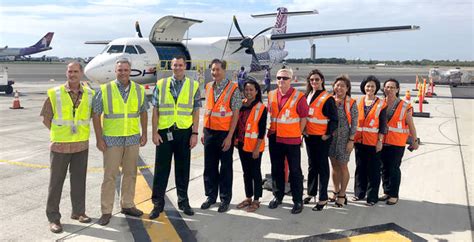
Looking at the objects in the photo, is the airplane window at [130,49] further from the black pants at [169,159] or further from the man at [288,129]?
the man at [288,129]

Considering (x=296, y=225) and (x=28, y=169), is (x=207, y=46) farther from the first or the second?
(x=296, y=225)

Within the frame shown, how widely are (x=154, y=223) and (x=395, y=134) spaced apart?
329 centimetres

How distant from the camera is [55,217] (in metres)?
4.20

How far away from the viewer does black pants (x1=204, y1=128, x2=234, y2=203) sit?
482 centimetres

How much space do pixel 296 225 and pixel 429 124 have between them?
8.46 metres

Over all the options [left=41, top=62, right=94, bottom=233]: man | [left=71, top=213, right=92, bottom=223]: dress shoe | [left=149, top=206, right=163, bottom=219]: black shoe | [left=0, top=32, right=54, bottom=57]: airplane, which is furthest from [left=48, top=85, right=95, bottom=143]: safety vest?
[left=0, top=32, right=54, bottom=57]: airplane

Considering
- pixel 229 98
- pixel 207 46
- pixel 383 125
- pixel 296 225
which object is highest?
pixel 207 46

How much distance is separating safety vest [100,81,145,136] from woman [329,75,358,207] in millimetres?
2540

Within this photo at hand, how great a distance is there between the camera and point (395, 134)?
5.05 m

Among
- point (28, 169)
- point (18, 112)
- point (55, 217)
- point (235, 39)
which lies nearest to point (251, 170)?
point (55, 217)

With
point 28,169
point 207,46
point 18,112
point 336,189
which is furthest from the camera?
point 207,46

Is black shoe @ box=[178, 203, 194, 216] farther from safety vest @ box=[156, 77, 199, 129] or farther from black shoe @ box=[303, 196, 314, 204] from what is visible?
black shoe @ box=[303, 196, 314, 204]

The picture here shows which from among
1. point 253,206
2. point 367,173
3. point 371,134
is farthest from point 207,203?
point 371,134

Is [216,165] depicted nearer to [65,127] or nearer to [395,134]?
[65,127]
